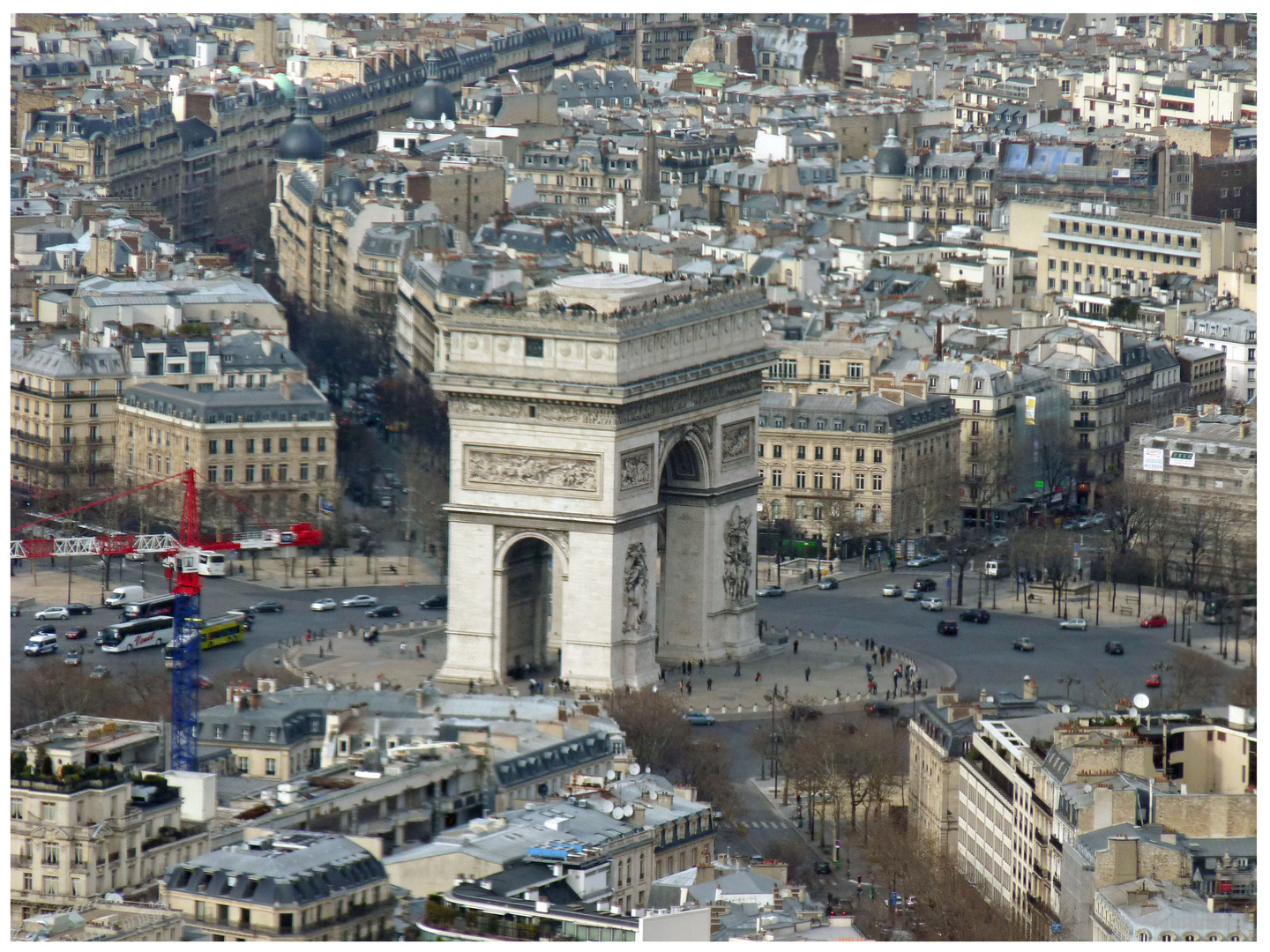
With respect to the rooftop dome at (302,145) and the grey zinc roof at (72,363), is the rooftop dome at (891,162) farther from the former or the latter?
the grey zinc roof at (72,363)

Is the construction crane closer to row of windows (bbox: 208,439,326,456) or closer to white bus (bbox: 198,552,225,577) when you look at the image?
white bus (bbox: 198,552,225,577)

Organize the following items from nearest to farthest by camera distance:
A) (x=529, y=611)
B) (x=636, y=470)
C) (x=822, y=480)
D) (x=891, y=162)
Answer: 1. (x=636, y=470)
2. (x=529, y=611)
3. (x=822, y=480)
4. (x=891, y=162)

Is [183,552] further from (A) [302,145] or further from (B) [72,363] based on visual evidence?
(A) [302,145]

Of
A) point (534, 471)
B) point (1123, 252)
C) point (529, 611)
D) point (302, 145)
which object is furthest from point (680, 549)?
point (302, 145)

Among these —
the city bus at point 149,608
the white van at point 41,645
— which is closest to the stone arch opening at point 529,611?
the city bus at point 149,608

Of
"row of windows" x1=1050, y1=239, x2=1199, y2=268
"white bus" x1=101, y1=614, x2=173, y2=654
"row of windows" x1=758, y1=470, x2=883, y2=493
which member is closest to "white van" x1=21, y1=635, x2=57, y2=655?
"white bus" x1=101, y1=614, x2=173, y2=654

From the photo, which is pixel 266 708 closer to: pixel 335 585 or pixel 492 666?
pixel 492 666
